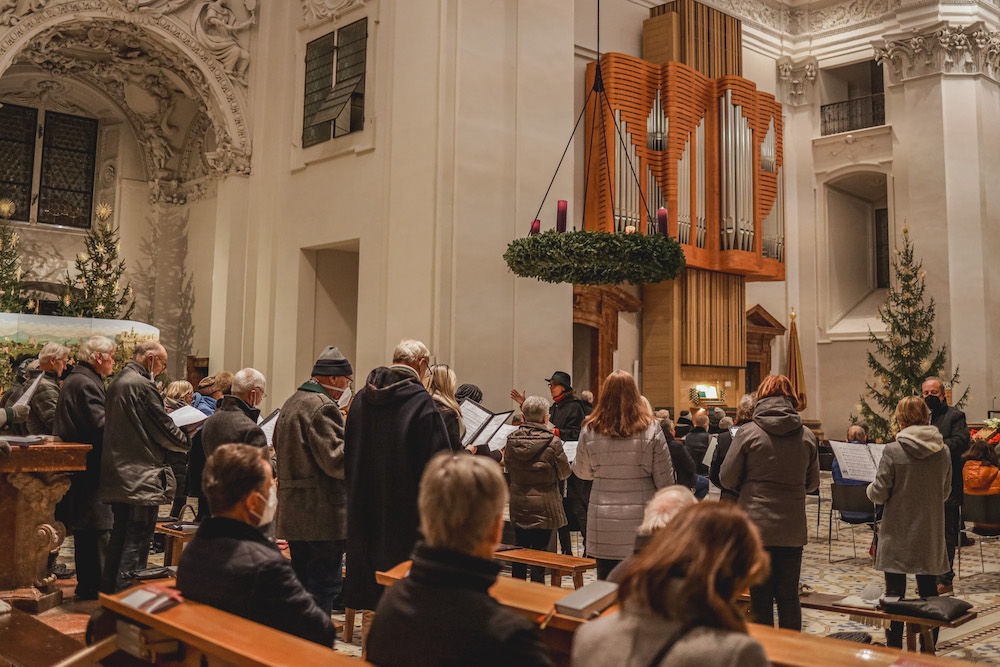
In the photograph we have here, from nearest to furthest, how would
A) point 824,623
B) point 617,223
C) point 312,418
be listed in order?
1. point 312,418
2. point 824,623
3. point 617,223

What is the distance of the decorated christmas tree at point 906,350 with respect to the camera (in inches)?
555

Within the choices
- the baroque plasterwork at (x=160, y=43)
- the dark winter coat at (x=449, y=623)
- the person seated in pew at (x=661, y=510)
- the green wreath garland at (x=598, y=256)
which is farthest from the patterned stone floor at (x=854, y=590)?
the baroque plasterwork at (x=160, y=43)

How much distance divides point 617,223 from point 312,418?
27.0ft

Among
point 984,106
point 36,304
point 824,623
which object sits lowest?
point 824,623

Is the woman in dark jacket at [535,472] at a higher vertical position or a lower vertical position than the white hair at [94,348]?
lower

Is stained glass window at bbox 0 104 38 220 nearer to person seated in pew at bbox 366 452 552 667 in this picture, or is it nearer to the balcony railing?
the balcony railing

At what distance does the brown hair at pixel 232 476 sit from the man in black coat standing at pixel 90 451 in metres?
3.11

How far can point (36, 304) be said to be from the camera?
1298cm

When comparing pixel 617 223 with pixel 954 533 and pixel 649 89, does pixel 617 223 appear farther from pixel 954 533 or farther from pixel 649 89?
pixel 954 533

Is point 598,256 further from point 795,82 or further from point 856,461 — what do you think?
point 795,82

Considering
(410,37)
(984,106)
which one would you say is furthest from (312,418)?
(984,106)

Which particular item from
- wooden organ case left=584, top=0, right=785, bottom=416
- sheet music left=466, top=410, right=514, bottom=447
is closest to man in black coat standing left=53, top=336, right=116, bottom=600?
sheet music left=466, top=410, right=514, bottom=447

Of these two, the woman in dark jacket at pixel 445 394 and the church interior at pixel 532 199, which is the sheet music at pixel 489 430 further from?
the church interior at pixel 532 199

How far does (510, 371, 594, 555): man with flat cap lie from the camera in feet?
23.3
